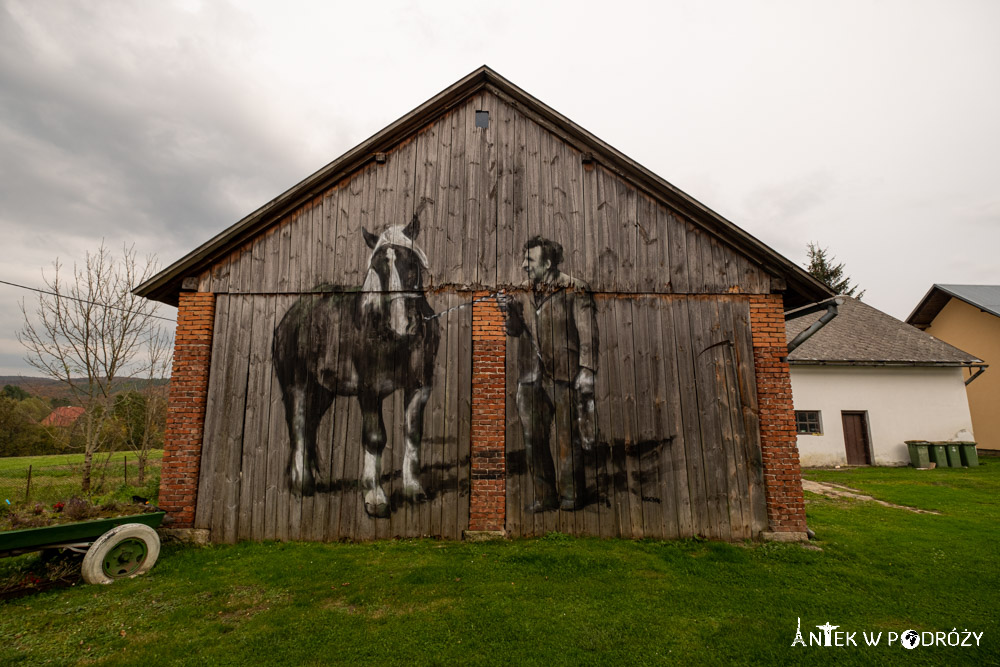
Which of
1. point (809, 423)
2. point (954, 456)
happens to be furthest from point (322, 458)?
point (954, 456)

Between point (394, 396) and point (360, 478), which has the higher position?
point (394, 396)

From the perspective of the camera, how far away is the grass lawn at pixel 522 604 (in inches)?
145

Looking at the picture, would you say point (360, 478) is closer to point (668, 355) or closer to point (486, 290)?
point (486, 290)

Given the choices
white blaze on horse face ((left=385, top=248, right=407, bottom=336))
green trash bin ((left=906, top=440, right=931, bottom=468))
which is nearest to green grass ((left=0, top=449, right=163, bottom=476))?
white blaze on horse face ((left=385, top=248, right=407, bottom=336))

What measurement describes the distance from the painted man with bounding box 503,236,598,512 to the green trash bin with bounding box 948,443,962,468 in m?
16.7

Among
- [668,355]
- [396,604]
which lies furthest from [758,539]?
[396,604]

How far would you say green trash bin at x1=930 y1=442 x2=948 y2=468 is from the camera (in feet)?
49.9

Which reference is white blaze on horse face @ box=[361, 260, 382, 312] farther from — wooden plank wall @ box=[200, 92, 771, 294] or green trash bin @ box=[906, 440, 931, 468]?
green trash bin @ box=[906, 440, 931, 468]

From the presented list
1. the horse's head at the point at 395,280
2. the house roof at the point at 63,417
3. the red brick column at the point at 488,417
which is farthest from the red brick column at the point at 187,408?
the house roof at the point at 63,417

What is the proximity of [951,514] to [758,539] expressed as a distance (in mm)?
5356

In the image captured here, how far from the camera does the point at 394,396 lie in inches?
257

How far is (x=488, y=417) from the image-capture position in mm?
6391

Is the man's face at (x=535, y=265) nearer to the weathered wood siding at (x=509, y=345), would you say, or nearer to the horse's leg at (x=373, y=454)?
the weathered wood siding at (x=509, y=345)

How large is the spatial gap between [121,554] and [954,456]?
22.3 meters
